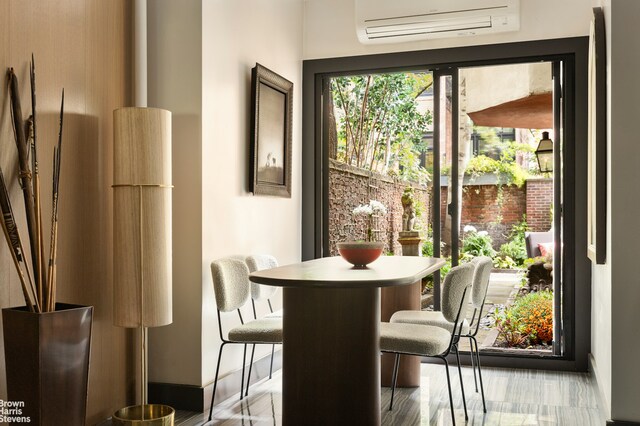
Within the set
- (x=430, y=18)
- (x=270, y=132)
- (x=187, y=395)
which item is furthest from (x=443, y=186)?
(x=187, y=395)

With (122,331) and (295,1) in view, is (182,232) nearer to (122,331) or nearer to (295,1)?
(122,331)

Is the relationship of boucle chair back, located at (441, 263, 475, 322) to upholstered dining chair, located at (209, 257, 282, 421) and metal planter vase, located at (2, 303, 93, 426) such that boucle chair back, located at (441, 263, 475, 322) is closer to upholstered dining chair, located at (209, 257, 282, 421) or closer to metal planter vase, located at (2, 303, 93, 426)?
upholstered dining chair, located at (209, 257, 282, 421)

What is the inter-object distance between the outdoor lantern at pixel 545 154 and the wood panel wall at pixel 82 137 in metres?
3.00

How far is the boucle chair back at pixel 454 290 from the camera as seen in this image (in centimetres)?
338

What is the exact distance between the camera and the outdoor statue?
536 cm

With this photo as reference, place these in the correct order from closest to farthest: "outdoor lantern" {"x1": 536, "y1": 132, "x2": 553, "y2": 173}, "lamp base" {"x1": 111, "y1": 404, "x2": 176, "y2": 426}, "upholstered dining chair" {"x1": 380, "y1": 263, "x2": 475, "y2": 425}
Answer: "lamp base" {"x1": 111, "y1": 404, "x2": 176, "y2": 426} → "upholstered dining chair" {"x1": 380, "y1": 263, "x2": 475, "y2": 425} → "outdoor lantern" {"x1": 536, "y1": 132, "x2": 553, "y2": 173}

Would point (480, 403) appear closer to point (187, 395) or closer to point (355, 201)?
point (187, 395)

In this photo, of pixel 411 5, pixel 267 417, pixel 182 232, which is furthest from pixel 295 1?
pixel 267 417

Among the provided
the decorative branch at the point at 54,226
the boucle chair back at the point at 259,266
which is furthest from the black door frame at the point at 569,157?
the decorative branch at the point at 54,226

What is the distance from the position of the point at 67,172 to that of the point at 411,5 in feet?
9.49

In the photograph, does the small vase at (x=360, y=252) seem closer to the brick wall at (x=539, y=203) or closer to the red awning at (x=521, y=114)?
the brick wall at (x=539, y=203)

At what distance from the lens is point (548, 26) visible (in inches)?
192

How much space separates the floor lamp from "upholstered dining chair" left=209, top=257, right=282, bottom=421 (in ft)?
1.19

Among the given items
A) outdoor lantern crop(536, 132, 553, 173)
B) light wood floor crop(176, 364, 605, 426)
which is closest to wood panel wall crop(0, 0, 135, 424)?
light wood floor crop(176, 364, 605, 426)
